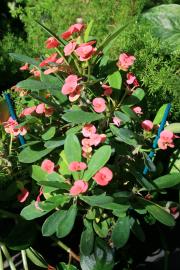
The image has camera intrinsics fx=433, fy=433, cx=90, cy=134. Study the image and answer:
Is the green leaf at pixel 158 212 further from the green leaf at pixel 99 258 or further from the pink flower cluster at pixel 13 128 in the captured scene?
the pink flower cluster at pixel 13 128

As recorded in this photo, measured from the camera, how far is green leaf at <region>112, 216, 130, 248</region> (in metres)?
1.31

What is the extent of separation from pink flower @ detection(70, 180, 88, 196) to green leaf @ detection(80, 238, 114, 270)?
Answer: 0.24m

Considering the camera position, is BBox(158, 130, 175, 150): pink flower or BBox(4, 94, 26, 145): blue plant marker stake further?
BBox(4, 94, 26, 145): blue plant marker stake

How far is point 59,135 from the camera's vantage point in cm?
154

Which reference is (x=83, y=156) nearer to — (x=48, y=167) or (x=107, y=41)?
(x=48, y=167)

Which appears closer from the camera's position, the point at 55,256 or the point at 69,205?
the point at 69,205

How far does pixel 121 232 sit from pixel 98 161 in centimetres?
24

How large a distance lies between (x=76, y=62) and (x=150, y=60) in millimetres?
394

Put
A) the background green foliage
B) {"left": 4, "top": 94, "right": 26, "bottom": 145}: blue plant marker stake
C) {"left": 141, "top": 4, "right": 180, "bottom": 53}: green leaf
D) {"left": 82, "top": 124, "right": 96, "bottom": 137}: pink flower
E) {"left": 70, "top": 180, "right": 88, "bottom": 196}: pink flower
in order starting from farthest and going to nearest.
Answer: {"left": 141, "top": 4, "right": 180, "bottom": 53}: green leaf → the background green foliage → {"left": 4, "top": 94, "right": 26, "bottom": 145}: blue plant marker stake → {"left": 82, "top": 124, "right": 96, "bottom": 137}: pink flower → {"left": 70, "top": 180, "right": 88, "bottom": 196}: pink flower

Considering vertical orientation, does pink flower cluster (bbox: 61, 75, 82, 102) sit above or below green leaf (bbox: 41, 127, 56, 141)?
above

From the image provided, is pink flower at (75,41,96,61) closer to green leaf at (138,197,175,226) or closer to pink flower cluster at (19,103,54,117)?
pink flower cluster at (19,103,54,117)

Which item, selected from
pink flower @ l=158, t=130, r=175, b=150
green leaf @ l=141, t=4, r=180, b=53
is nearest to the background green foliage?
green leaf @ l=141, t=4, r=180, b=53

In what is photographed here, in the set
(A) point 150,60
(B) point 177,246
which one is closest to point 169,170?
(B) point 177,246

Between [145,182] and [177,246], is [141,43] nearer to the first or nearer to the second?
[145,182]
